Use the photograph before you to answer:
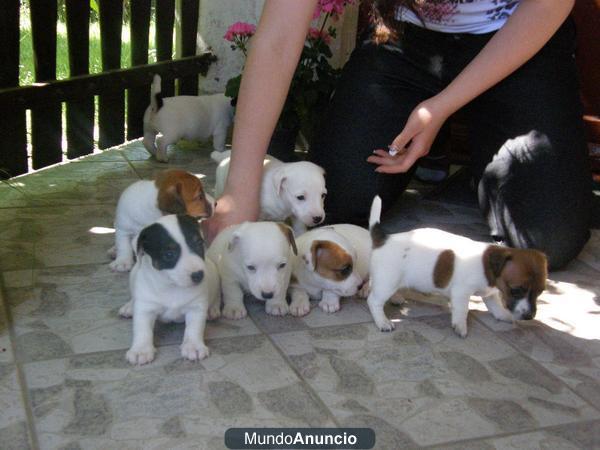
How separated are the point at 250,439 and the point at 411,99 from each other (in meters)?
1.99

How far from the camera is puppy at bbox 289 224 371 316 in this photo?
2551mm

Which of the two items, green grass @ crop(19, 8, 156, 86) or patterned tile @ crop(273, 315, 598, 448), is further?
green grass @ crop(19, 8, 156, 86)

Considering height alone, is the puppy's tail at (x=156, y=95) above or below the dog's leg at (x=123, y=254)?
above

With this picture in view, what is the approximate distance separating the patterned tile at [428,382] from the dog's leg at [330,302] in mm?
126

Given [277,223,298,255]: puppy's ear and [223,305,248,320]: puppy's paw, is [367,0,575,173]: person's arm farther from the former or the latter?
[223,305,248,320]: puppy's paw

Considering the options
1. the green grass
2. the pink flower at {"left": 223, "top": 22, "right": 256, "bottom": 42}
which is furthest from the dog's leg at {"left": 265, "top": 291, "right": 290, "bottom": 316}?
the green grass

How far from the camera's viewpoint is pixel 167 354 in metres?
2.29

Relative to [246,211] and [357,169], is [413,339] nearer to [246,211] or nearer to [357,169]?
[246,211]

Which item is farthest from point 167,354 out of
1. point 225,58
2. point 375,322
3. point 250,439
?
point 225,58

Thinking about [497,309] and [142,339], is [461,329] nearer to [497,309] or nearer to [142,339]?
[497,309]

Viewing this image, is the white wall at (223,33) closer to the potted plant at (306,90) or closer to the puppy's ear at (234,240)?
the potted plant at (306,90)

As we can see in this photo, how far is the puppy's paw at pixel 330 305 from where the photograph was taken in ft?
8.73

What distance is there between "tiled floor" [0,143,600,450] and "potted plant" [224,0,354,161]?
1.79 m

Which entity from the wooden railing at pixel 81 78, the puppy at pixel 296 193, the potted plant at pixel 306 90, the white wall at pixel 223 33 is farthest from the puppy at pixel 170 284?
the white wall at pixel 223 33
